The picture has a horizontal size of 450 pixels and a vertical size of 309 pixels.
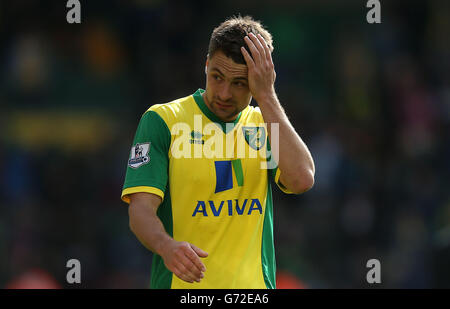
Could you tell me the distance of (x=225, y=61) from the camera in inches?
154

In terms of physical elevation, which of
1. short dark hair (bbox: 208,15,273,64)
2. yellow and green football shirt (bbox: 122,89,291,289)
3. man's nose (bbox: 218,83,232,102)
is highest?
short dark hair (bbox: 208,15,273,64)

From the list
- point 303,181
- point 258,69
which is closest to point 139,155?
point 258,69

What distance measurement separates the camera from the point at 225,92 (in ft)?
12.9

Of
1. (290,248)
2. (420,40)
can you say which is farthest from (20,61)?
(420,40)

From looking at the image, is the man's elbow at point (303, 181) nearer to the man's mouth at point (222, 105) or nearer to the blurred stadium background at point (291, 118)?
the man's mouth at point (222, 105)

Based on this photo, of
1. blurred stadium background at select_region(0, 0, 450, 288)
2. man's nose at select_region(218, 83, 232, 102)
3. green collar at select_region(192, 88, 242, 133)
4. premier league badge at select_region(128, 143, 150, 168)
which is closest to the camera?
premier league badge at select_region(128, 143, 150, 168)

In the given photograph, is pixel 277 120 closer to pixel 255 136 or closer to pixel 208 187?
pixel 255 136

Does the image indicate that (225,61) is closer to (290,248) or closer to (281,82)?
(290,248)

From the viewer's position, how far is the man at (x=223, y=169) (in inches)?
153

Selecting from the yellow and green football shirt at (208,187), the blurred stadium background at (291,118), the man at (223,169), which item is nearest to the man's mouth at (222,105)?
the man at (223,169)

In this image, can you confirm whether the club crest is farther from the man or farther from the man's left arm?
the man's left arm

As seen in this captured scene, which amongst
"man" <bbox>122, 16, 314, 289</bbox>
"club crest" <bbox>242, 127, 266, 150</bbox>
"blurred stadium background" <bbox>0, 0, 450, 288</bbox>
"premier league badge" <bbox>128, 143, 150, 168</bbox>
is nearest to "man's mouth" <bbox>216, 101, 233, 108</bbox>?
"man" <bbox>122, 16, 314, 289</bbox>

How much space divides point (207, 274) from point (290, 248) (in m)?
5.89

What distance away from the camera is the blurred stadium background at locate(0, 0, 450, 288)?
9.90m
